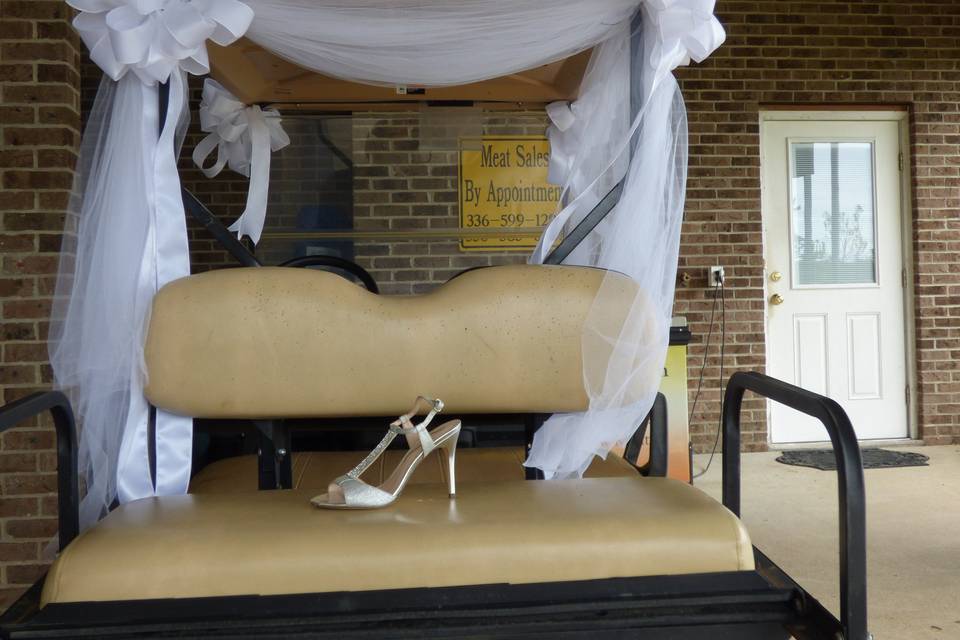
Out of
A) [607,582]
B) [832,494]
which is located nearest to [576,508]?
[607,582]

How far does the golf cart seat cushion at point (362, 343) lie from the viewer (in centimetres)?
195

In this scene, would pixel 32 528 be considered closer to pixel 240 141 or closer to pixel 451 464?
pixel 240 141

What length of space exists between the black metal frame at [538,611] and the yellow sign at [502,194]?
278 centimetres

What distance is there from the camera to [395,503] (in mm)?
1744

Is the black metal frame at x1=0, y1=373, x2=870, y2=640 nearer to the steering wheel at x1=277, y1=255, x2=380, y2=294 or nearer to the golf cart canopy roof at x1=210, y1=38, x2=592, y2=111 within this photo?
the golf cart canopy roof at x1=210, y1=38, x2=592, y2=111

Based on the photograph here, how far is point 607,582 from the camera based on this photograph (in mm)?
1474

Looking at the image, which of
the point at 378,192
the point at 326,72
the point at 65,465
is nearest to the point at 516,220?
the point at 378,192

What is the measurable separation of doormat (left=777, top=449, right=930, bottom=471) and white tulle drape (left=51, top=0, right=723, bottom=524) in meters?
3.94

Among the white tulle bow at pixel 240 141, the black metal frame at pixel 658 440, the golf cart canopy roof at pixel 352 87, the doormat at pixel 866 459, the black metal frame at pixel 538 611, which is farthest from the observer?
the doormat at pixel 866 459

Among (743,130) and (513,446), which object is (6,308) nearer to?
(513,446)

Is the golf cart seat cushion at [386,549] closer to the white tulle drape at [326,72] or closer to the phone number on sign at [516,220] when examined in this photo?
the white tulle drape at [326,72]

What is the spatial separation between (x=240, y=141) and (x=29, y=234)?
0.89 m

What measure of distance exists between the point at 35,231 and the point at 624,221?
92.7 inches

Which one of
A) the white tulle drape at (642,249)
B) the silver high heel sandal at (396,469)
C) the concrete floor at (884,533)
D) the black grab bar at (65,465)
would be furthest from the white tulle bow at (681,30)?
the concrete floor at (884,533)
